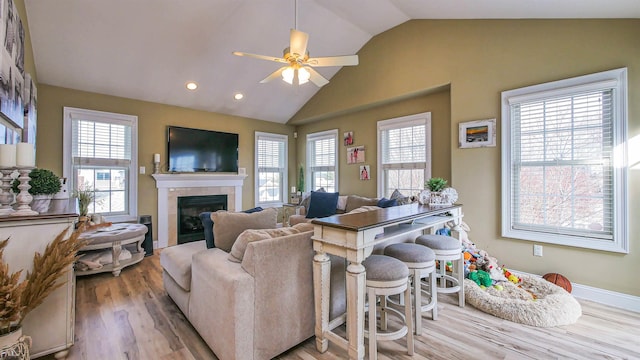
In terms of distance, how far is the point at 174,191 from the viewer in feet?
16.5

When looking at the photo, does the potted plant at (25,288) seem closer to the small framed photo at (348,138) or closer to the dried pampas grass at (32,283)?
the dried pampas grass at (32,283)

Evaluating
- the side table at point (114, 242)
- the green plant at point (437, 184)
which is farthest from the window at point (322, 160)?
the side table at point (114, 242)

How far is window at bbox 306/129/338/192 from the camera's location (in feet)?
19.5

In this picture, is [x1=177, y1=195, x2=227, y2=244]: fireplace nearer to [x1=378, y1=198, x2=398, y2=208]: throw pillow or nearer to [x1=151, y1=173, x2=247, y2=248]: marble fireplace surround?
[x1=151, y1=173, x2=247, y2=248]: marble fireplace surround

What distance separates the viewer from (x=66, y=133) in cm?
411

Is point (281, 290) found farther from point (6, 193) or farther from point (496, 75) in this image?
point (496, 75)

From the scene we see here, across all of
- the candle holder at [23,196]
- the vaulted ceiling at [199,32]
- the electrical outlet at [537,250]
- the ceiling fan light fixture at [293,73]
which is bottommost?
the electrical outlet at [537,250]

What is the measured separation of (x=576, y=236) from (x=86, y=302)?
521 centimetres

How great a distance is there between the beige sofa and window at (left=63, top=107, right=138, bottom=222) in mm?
3321

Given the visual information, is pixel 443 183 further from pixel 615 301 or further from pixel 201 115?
pixel 201 115

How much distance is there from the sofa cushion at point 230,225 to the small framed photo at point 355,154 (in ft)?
11.0

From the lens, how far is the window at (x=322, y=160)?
594 cm

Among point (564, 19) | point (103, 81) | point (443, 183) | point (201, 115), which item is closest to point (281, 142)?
point (201, 115)

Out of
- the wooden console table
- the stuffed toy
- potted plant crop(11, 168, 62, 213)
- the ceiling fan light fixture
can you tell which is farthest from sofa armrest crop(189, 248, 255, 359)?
the stuffed toy
